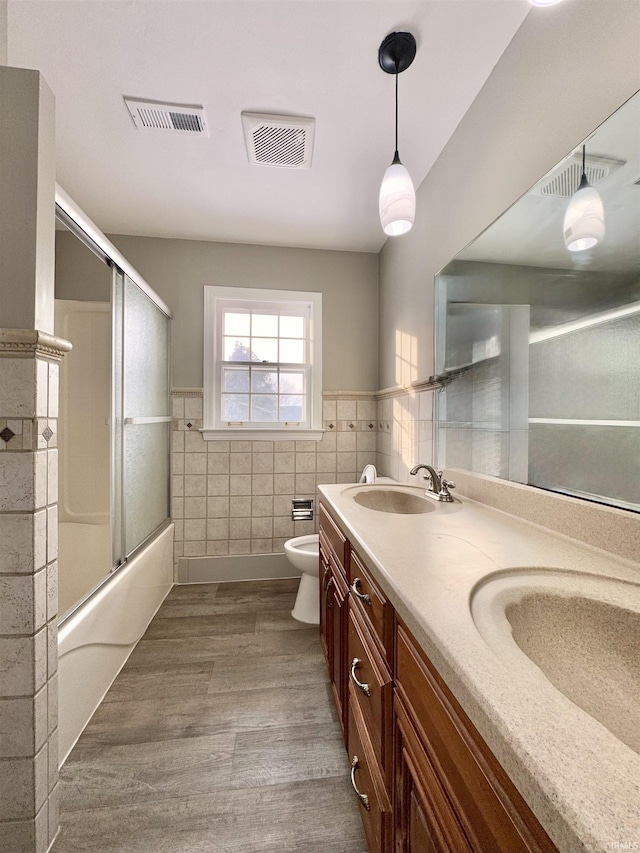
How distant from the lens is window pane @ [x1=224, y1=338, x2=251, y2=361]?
109 inches

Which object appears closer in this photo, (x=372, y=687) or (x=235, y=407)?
(x=372, y=687)

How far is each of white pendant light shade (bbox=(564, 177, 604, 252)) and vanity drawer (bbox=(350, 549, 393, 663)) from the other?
1013 millimetres

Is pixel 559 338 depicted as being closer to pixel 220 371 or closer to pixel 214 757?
pixel 214 757

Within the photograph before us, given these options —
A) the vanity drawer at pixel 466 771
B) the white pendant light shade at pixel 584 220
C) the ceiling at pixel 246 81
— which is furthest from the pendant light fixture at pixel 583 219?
the vanity drawer at pixel 466 771

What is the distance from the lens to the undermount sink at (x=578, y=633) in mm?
568

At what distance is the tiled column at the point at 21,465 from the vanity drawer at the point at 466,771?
0.98 m

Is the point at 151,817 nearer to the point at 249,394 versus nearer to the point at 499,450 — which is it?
the point at 499,450

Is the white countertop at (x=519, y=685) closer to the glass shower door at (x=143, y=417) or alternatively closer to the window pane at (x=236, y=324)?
the glass shower door at (x=143, y=417)

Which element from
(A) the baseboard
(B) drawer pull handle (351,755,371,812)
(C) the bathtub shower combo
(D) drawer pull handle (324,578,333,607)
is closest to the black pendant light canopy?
(C) the bathtub shower combo

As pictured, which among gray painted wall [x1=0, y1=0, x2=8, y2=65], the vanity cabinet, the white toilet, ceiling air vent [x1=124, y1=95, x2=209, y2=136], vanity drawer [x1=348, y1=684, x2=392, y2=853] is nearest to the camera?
the vanity cabinet

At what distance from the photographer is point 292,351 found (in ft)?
9.32

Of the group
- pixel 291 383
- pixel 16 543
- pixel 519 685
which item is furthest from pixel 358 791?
pixel 291 383

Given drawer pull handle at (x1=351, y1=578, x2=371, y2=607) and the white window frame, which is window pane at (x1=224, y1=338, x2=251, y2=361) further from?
drawer pull handle at (x1=351, y1=578, x2=371, y2=607)

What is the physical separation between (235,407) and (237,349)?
439mm
